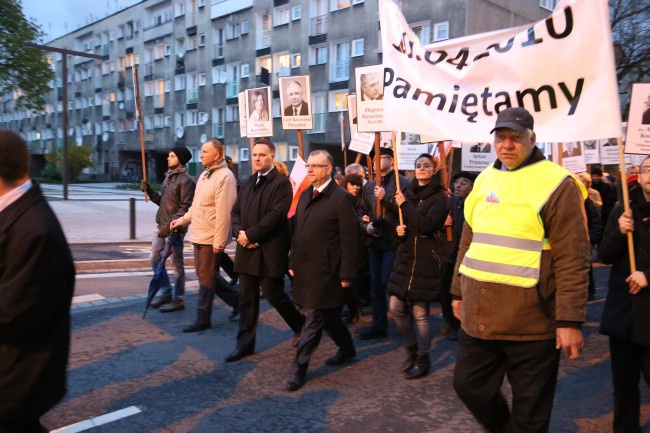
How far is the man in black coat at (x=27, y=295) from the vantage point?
2395 mm

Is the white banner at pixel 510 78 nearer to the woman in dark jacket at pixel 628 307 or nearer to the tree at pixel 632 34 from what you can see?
the woman in dark jacket at pixel 628 307

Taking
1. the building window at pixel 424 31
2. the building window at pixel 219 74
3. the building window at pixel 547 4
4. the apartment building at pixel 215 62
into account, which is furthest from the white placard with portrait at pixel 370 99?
the building window at pixel 219 74

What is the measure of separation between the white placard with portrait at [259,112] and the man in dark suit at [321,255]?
399 centimetres

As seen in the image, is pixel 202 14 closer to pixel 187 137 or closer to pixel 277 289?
pixel 187 137

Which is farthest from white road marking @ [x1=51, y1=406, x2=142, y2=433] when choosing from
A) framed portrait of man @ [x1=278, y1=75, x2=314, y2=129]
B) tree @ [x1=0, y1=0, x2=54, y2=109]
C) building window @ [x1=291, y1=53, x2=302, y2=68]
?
building window @ [x1=291, y1=53, x2=302, y2=68]

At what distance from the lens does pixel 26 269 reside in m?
2.39

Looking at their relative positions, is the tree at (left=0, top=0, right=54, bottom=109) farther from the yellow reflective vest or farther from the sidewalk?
the yellow reflective vest

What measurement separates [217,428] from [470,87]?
2.95 m

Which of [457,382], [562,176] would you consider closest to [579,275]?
[562,176]

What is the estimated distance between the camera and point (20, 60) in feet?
80.1

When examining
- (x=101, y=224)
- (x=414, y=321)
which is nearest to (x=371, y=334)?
(x=414, y=321)

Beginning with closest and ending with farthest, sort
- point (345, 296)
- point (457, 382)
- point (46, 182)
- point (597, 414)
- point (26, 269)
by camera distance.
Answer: point (26, 269), point (457, 382), point (597, 414), point (345, 296), point (46, 182)

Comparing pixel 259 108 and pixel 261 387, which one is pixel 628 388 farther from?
pixel 259 108

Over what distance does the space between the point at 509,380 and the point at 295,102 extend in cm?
619
